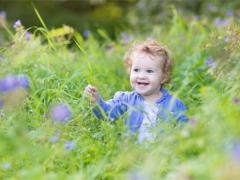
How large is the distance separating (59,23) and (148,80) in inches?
365

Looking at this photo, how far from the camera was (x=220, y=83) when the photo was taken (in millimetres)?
4238

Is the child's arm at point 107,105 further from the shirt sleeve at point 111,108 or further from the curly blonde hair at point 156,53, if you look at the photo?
the curly blonde hair at point 156,53

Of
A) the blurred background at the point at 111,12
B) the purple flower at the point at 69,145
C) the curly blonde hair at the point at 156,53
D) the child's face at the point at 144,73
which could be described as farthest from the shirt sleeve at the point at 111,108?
the blurred background at the point at 111,12

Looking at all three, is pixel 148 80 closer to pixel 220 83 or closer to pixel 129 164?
pixel 220 83

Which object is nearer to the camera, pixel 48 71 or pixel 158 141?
pixel 158 141

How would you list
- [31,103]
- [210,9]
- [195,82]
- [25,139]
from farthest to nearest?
[210,9]
[195,82]
[31,103]
[25,139]

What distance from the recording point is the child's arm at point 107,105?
3.64 metres

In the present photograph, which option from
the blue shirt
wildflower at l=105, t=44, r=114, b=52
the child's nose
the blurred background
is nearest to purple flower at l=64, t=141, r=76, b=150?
the blue shirt

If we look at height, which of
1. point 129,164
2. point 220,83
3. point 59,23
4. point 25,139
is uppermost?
point 59,23

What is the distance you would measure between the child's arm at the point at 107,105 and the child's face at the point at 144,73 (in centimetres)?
16

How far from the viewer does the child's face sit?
396 cm

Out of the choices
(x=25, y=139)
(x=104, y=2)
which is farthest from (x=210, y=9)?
(x=104, y=2)

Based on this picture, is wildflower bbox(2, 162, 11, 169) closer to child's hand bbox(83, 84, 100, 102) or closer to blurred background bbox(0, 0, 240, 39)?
child's hand bbox(83, 84, 100, 102)

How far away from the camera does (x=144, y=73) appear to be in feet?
13.0
